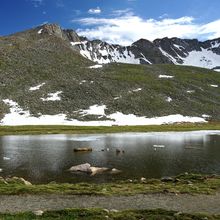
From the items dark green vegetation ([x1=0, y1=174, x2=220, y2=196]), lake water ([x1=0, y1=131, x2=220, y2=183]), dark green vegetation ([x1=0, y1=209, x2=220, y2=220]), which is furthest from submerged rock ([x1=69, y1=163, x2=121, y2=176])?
dark green vegetation ([x1=0, y1=209, x2=220, y2=220])

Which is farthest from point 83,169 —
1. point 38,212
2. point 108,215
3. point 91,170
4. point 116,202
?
point 108,215

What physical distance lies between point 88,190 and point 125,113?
15579 centimetres

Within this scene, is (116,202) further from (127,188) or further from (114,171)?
(114,171)

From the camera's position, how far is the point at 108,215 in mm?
24828

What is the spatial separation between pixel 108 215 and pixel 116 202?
4.61m

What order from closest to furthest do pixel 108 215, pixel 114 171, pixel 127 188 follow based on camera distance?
pixel 108 215 → pixel 127 188 → pixel 114 171

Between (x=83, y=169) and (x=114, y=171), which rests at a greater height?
(x=83, y=169)

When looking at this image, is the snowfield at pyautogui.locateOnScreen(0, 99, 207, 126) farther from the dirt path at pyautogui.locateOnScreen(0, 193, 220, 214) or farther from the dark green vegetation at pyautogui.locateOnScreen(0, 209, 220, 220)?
the dark green vegetation at pyautogui.locateOnScreen(0, 209, 220, 220)

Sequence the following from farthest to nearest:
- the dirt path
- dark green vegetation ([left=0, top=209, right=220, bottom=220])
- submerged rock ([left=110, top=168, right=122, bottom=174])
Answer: submerged rock ([left=110, top=168, right=122, bottom=174]), the dirt path, dark green vegetation ([left=0, top=209, right=220, bottom=220])

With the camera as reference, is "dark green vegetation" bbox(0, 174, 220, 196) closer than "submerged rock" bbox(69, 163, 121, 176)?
Yes

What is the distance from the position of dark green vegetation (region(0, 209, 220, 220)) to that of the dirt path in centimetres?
189

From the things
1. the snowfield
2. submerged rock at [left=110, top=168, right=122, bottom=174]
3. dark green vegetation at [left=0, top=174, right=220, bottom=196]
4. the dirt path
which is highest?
the snowfield

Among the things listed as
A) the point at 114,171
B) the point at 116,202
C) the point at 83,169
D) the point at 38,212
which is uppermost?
the point at 38,212

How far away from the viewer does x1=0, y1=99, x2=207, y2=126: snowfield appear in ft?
543
